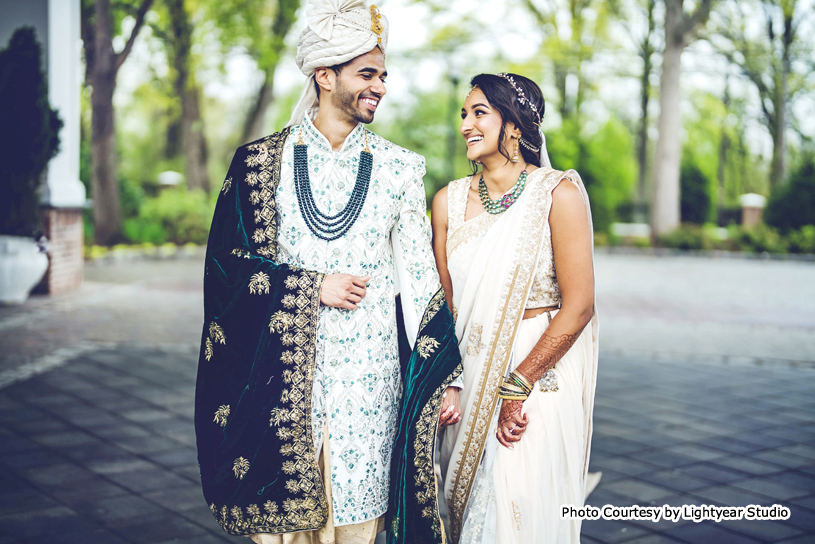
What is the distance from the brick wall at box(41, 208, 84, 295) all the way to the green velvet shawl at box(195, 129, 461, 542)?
8.14 metres

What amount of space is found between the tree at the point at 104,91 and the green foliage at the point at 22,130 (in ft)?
7.89

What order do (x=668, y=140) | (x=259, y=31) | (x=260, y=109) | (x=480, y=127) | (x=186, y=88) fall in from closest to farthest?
(x=480, y=127), (x=259, y=31), (x=186, y=88), (x=668, y=140), (x=260, y=109)

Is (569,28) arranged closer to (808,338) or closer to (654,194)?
(654,194)

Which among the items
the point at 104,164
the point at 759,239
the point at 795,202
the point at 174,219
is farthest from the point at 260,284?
the point at 795,202

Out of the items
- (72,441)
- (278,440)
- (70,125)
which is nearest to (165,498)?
(72,441)

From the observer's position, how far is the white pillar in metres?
9.41

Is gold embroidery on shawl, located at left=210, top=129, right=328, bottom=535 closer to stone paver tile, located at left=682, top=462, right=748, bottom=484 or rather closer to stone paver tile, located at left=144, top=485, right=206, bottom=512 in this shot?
stone paver tile, located at left=144, top=485, right=206, bottom=512

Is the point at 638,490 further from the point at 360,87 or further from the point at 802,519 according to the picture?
the point at 360,87

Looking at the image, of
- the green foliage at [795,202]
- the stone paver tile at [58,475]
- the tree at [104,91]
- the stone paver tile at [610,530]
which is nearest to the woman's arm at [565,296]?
the stone paver tile at [610,530]

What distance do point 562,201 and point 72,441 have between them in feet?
11.2

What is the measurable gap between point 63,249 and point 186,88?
1134 centimetres

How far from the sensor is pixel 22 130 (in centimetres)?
898

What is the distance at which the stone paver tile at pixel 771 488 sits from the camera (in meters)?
3.89

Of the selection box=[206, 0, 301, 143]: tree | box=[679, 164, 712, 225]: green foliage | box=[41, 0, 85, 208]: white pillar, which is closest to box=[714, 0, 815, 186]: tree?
box=[679, 164, 712, 225]: green foliage
